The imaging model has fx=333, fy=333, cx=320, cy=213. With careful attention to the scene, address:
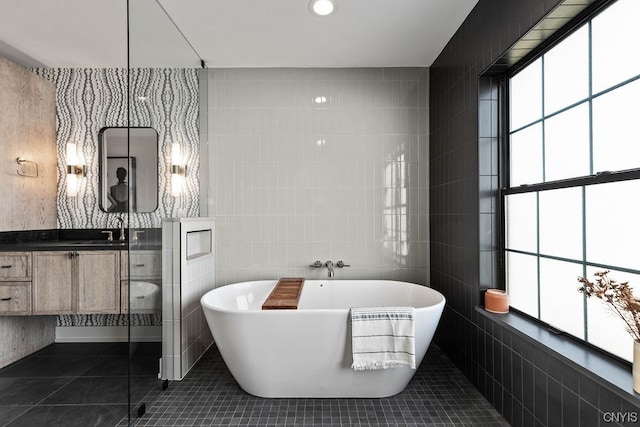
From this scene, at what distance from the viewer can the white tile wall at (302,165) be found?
2965 mm

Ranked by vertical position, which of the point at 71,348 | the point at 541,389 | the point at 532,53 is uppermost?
the point at 532,53

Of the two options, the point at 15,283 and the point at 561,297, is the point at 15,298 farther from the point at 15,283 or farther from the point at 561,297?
the point at 561,297

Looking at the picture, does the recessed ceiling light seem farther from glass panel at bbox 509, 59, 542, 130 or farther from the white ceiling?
glass panel at bbox 509, 59, 542, 130

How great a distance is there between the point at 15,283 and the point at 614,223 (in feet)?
12.2

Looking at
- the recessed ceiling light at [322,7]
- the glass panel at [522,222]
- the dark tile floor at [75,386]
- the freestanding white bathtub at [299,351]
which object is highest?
the recessed ceiling light at [322,7]

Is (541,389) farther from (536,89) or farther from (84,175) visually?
(84,175)

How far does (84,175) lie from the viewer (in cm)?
303

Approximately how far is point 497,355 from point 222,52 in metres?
2.86

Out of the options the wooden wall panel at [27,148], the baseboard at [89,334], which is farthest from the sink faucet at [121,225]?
the baseboard at [89,334]

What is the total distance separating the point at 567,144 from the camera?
1552 millimetres

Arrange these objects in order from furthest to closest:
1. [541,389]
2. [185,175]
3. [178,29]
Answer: [185,175] < [178,29] < [541,389]

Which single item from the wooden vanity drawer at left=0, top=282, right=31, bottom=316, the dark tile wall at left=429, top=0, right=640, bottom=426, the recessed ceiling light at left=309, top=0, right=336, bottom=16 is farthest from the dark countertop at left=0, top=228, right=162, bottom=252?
the dark tile wall at left=429, top=0, right=640, bottom=426

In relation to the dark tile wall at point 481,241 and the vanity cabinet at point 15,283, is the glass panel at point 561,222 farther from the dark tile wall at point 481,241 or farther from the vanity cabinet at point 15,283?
the vanity cabinet at point 15,283

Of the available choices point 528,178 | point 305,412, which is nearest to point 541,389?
point 528,178
